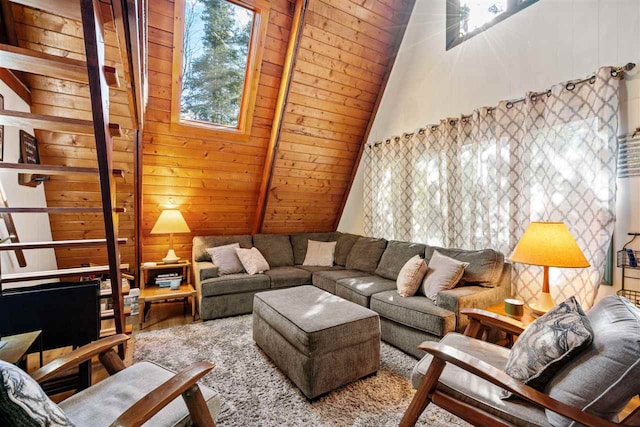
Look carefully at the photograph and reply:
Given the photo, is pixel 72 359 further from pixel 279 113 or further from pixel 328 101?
pixel 328 101

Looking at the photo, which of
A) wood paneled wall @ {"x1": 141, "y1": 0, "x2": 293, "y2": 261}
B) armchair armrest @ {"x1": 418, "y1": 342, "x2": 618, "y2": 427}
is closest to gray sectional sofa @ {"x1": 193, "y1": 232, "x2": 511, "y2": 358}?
wood paneled wall @ {"x1": 141, "y1": 0, "x2": 293, "y2": 261}

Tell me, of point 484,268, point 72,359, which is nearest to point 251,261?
point 72,359

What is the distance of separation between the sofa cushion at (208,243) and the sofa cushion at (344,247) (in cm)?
125

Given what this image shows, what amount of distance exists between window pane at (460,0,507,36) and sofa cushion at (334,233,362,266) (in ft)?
8.95

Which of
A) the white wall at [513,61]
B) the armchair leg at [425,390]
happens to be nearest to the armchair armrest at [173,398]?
the armchair leg at [425,390]

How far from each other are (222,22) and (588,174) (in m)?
3.39

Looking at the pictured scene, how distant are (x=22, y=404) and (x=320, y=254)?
3.64 m

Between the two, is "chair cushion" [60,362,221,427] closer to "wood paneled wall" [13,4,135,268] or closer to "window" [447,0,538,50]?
"wood paneled wall" [13,4,135,268]

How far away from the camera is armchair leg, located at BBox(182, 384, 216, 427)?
1.16m

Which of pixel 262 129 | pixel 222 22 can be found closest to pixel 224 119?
pixel 262 129

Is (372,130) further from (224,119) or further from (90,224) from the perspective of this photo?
(90,224)

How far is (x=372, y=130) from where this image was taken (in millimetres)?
4211

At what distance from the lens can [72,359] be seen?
1284 millimetres

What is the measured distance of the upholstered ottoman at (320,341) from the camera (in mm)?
1864
